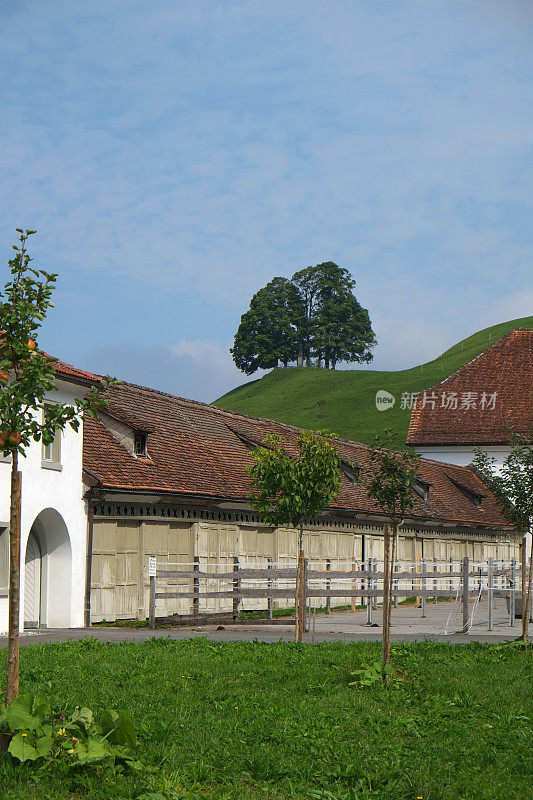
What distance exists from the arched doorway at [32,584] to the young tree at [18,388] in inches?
656

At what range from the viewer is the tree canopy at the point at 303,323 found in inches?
5084

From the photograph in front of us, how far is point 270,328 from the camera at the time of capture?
12962 cm

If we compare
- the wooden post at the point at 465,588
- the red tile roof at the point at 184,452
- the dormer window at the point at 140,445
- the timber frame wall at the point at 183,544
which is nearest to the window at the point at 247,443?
the red tile roof at the point at 184,452

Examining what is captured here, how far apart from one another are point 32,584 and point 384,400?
89603 millimetres

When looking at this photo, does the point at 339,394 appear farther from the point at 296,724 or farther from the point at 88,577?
the point at 296,724

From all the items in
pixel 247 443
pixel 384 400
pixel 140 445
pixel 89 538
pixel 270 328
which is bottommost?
pixel 89 538

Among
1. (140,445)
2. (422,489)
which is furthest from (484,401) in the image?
(140,445)

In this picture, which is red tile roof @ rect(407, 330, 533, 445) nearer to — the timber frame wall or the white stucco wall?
the timber frame wall

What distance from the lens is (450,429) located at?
215 feet

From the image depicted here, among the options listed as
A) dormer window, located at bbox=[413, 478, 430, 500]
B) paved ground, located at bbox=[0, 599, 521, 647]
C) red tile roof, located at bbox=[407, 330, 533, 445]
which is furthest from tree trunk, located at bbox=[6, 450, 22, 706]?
red tile roof, located at bbox=[407, 330, 533, 445]

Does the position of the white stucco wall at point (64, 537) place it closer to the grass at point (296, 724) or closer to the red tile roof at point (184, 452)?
the red tile roof at point (184, 452)

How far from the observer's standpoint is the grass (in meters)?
8.34

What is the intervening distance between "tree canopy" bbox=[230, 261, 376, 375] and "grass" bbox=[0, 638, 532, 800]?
372 ft

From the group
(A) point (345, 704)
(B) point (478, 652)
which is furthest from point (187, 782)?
(B) point (478, 652)
